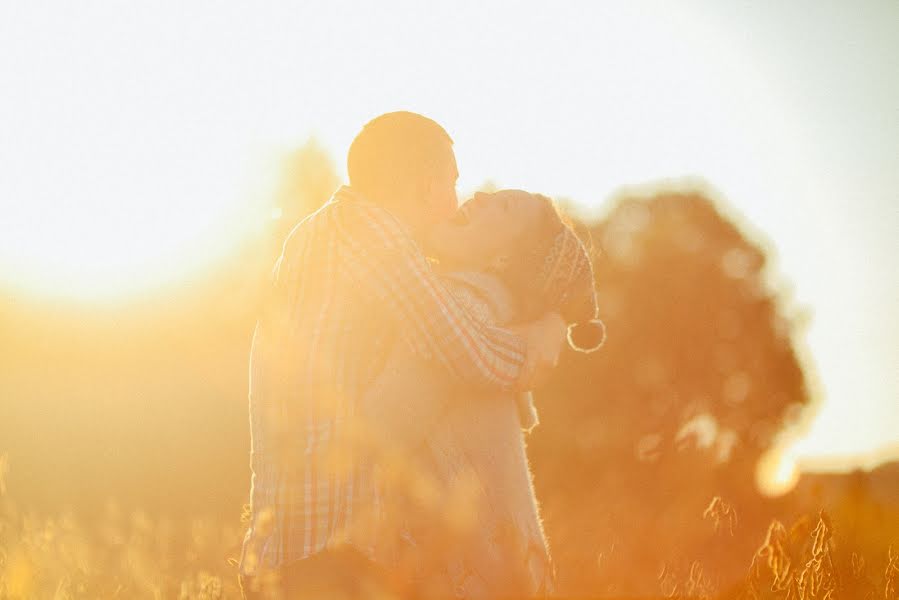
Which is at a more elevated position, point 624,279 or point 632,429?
point 624,279

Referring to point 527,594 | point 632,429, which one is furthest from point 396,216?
point 632,429

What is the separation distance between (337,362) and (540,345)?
75 centimetres

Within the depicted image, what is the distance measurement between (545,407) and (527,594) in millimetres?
20075

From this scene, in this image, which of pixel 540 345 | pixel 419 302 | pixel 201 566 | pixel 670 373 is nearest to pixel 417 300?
pixel 419 302

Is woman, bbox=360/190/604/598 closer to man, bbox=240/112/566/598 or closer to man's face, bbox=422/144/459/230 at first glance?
man, bbox=240/112/566/598

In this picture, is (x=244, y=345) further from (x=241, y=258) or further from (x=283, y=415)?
(x=283, y=415)

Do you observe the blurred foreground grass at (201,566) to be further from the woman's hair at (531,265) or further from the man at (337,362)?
the woman's hair at (531,265)

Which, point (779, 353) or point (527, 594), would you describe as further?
point (779, 353)

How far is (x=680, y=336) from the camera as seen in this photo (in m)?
27.0

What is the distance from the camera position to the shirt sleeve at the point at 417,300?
2980 mm

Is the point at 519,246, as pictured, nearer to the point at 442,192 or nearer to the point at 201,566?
the point at 442,192

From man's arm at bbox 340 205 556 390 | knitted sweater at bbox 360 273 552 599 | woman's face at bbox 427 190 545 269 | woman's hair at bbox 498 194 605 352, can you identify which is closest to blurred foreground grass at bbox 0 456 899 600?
knitted sweater at bbox 360 273 552 599

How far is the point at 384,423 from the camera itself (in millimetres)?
2986

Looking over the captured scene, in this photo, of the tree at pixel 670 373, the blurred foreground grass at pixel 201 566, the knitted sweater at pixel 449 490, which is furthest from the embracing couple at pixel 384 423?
the tree at pixel 670 373
